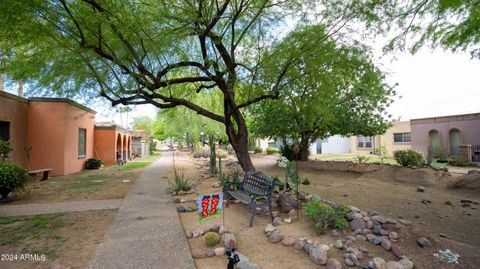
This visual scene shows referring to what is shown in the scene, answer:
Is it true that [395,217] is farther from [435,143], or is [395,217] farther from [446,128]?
[446,128]

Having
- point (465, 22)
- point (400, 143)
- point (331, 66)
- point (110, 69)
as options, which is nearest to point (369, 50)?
point (331, 66)

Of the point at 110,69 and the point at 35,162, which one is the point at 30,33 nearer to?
the point at 110,69

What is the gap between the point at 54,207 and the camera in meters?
5.83

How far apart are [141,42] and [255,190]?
4373 mm

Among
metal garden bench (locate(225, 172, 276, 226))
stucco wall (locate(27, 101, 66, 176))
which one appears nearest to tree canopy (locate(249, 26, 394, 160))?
metal garden bench (locate(225, 172, 276, 226))

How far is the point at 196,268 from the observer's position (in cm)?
293

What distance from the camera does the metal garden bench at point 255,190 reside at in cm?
448

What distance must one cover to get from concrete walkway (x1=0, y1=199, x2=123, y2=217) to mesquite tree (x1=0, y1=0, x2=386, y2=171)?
3132mm

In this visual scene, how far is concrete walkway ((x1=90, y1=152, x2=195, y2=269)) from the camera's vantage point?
9.84 feet

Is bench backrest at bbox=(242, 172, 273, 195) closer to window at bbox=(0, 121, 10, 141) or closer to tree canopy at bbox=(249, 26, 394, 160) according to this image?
tree canopy at bbox=(249, 26, 394, 160)

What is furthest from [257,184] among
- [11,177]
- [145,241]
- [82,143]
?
[82,143]

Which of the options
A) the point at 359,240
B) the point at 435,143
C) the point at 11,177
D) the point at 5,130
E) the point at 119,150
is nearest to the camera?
the point at 359,240

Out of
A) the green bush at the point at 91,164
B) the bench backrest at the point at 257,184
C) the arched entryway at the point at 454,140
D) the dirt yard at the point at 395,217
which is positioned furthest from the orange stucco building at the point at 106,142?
the arched entryway at the point at 454,140

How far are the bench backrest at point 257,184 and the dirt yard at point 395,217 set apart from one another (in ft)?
1.60
